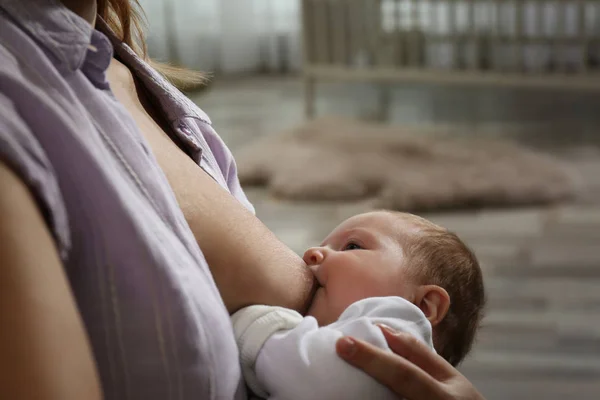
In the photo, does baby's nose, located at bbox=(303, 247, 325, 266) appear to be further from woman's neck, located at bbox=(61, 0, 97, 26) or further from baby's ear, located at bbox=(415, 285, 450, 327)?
woman's neck, located at bbox=(61, 0, 97, 26)

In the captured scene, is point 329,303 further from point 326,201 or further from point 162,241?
point 326,201

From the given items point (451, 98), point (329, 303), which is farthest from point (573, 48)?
point (329, 303)

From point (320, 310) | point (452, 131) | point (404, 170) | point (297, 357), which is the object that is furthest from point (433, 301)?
point (452, 131)

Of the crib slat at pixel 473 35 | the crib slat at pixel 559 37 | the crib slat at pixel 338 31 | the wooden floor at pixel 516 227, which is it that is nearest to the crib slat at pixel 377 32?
the crib slat at pixel 338 31

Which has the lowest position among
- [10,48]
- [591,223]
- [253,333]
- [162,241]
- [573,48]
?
[591,223]

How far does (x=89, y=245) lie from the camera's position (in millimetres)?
586

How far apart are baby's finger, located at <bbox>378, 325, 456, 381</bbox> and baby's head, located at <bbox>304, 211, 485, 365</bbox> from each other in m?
0.09

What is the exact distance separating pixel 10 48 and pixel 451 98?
174 inches

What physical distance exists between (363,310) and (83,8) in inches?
14.4

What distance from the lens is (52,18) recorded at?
621 millimetres

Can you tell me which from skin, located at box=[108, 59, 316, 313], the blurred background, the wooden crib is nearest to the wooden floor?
the blurred background

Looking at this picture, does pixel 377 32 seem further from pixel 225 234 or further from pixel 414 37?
pixel 225 234

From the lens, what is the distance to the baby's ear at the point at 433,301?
0.95 metres

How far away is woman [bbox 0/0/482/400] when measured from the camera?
0.52m
